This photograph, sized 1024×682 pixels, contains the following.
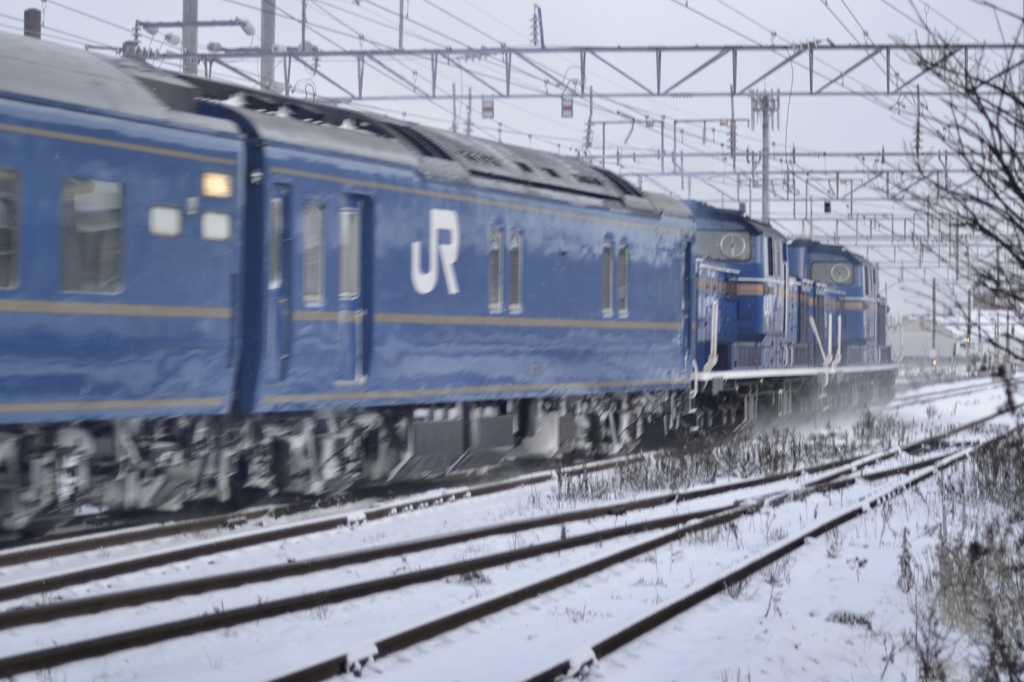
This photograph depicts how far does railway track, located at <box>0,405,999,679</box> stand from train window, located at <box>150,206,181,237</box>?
8.54 feet

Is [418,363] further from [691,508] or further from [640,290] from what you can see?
[640,290]

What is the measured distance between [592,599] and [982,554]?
2.51 metres

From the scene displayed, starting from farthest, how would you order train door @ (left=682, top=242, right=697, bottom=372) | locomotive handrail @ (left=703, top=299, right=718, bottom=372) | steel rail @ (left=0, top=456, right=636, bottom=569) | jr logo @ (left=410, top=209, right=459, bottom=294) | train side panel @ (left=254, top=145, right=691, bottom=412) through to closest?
locomotive handrail @ (left=703, top=299, right=718, bottom=372)
train door @ (left=682, top=242, right=697, bottom=372)
jr logo @ (left=410, top=209, right=459, bottom=294)
train side panel @ (left=254, top=145, right=691, bottom=412)
steel rail @ (left=0, top=456, right=636, bottom=569)

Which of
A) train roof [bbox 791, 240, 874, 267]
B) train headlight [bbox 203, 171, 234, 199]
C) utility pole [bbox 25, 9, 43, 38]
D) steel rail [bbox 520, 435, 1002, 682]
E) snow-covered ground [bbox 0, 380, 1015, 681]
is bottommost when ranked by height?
snow-covered ground [bbox 0, 380, 1015, 681]

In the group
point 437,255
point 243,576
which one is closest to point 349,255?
point 437,255

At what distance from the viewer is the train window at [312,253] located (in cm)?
1010

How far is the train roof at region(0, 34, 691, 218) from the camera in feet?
27.3

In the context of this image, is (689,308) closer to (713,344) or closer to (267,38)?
(713,344)

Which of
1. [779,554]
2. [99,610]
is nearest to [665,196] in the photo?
[779,554]

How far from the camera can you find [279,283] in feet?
32.3

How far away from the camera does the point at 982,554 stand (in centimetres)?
769

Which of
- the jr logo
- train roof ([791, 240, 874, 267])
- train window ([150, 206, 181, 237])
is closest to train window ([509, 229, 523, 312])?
the jr logo

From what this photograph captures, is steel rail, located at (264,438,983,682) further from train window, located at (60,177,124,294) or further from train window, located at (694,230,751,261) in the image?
train window, located at (694,230,751,261)

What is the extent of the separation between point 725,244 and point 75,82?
13991mm
